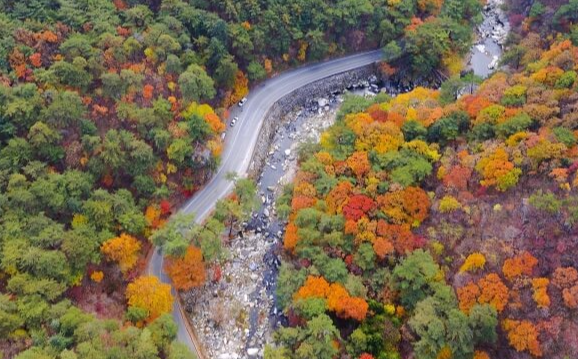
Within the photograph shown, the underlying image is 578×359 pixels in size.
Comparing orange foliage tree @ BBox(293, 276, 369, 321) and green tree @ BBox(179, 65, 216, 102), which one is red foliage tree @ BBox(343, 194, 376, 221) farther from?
green tree @ BBox(179, 65, 216, 102)

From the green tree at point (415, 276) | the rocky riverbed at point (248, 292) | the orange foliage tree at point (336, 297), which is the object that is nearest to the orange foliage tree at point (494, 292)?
the green tree at point (415, 276)

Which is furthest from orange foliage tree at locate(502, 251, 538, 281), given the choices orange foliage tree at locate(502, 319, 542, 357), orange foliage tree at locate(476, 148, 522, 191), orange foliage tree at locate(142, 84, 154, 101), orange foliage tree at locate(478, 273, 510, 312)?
orange foliage tree at locate(142, 84, 154, 101)

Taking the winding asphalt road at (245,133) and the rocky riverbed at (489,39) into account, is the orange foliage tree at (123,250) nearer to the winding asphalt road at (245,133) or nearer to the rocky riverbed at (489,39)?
the winding asphalt road at (245,133)

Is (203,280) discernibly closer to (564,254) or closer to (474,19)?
(564,254)

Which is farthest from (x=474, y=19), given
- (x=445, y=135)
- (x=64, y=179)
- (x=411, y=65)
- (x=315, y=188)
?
(x=64, y=179)

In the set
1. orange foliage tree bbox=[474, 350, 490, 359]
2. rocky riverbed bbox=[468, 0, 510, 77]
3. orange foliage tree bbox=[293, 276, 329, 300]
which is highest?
rocky riverbed bbox=[468, 0, 510, 77]

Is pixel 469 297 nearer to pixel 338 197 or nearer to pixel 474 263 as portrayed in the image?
pixel 474 263
